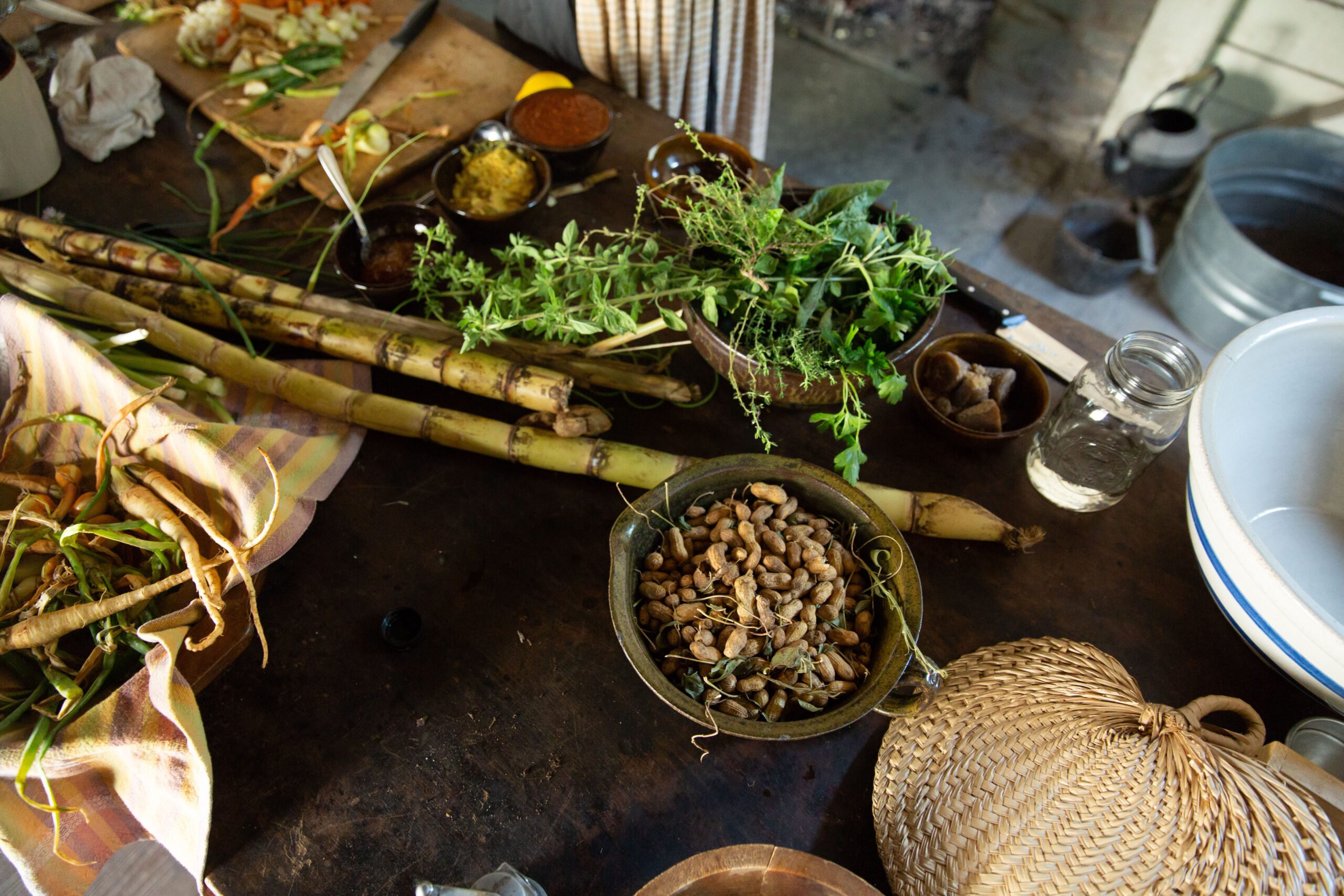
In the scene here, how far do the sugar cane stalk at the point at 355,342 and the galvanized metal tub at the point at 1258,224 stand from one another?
92.7 inches

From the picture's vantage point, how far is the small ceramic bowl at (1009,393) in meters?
1.24

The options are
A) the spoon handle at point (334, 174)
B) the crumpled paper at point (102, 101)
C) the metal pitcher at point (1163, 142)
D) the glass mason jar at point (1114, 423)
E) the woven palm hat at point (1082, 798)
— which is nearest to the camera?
the woven palm hat at point (1082, 798)

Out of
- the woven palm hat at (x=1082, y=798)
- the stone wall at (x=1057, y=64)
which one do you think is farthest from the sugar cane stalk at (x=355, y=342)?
the stone wall at (x=1057, y=64)

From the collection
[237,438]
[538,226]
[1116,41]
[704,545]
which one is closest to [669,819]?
[704,545]

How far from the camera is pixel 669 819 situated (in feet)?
3.23

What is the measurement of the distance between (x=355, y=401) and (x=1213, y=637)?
1.45 meters

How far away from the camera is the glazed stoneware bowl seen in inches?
36.0

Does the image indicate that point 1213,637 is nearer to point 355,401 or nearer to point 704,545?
point 704,545

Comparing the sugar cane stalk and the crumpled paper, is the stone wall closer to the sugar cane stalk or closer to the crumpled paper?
the sugar cane stalk

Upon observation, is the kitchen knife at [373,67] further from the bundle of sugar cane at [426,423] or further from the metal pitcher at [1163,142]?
the metal pitcher at [1163,142]

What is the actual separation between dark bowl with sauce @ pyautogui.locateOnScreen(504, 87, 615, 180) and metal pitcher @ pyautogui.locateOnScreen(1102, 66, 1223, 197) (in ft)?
7.32

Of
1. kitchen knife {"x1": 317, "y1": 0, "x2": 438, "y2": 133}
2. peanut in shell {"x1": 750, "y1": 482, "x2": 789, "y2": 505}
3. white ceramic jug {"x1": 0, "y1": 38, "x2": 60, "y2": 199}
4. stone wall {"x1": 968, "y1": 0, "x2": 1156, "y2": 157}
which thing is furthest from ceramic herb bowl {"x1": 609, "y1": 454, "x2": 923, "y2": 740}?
stone wall {"x1": 968, "y1": 0, "x2": 1156, "y2": 157}

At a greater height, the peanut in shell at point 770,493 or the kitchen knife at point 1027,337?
the kitchen knife at point 1027,337

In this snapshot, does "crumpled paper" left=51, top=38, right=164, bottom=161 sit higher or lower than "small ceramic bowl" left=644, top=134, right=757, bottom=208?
lower
